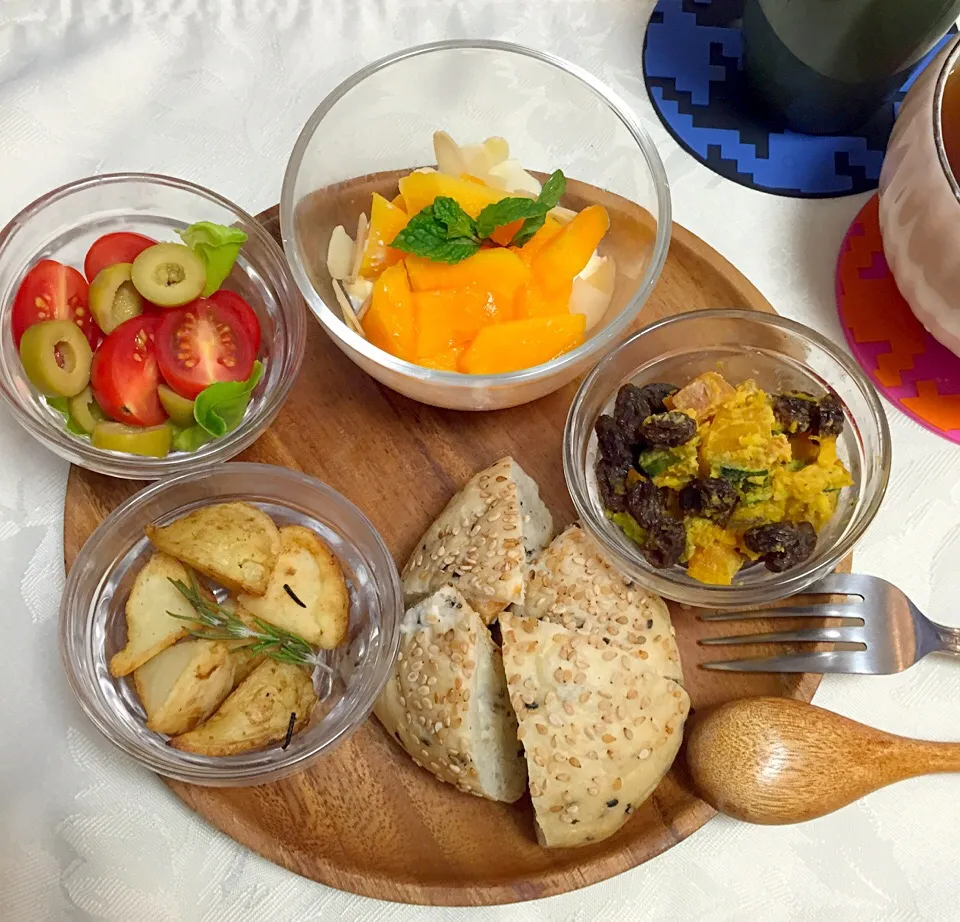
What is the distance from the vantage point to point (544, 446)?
75.8 inches

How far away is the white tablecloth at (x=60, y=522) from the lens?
1.77m

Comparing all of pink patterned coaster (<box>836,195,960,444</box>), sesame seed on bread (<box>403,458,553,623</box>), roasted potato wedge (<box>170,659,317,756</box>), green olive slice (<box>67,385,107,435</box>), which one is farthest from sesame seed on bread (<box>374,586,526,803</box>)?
pink patterned coaster (<box>836,195,960,444</box>)

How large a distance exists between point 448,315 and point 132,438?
2.09ft

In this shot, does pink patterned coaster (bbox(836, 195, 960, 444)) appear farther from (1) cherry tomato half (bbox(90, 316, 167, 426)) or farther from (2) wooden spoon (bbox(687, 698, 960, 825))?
(1) cherry tomato half (bbox(90, 316, 167, 426))

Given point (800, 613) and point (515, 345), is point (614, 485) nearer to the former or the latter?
point (515, 345)

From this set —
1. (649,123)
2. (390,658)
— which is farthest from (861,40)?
(390,658)

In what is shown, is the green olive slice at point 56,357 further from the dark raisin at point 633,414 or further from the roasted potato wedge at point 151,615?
the dark raisin at point 633,414

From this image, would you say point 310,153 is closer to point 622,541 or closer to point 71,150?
point 71,150

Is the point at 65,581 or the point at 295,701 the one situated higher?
the point at 65,581

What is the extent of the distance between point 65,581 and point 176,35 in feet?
4.38

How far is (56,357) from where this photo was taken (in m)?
1.78

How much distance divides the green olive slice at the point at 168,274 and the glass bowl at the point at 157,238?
6.7 inches

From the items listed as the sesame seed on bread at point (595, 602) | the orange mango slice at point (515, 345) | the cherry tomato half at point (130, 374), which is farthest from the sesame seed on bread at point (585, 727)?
the cherry tomato half at point (130, 374)

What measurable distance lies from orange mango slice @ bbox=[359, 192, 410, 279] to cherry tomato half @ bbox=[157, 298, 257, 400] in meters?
0.28
